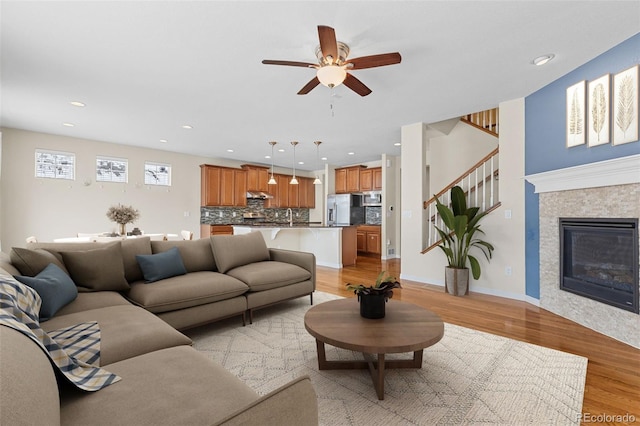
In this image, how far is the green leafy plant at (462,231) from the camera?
409 cm

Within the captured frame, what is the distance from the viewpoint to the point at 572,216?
321 centimetres

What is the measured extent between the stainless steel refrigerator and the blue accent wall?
4766 mm

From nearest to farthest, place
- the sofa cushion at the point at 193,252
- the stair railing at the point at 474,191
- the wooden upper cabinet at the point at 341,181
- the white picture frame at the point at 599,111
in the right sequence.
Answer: the white picture frame at the point at 599,111 → the sofa cushion at the point at 193,252 → the stair railing at the point at 474,191 → the wooden upper cabinet at the point at 341,181

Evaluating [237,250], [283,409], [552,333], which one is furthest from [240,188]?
[283,409]

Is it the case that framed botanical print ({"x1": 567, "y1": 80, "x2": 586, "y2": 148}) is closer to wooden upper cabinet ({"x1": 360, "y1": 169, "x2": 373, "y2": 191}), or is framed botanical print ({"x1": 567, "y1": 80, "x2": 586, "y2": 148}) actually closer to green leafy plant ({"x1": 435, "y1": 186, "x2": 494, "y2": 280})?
green leafy plant ({"x1": 435, "y1": 186, "x2": 494, "y2": 280})

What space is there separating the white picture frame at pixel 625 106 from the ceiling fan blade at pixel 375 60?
2.15m

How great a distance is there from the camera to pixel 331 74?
245cm

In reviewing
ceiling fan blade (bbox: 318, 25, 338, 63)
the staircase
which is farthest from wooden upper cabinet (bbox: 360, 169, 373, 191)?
Answer: ceiling fan blade (bbox: 318, 25, 338, 63)

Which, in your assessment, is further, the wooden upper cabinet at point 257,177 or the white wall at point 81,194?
the wooden upper cabinet at point 257,177

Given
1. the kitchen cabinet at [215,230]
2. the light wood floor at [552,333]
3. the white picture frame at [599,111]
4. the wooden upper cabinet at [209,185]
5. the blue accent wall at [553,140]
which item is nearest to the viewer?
the light wood floor at [552,333]

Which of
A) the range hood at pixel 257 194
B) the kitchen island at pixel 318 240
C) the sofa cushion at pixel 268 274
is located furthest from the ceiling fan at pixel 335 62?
the range hood at pixel 257 194

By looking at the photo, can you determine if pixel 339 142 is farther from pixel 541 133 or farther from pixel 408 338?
pixel 408 338

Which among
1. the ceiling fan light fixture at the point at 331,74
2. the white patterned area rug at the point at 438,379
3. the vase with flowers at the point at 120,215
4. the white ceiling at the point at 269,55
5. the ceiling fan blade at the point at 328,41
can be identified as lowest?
the white patterned area rug at the point at 438,379

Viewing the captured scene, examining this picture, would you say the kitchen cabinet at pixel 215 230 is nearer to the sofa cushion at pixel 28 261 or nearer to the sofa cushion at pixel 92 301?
the sofa cushion at pixel 92 301
